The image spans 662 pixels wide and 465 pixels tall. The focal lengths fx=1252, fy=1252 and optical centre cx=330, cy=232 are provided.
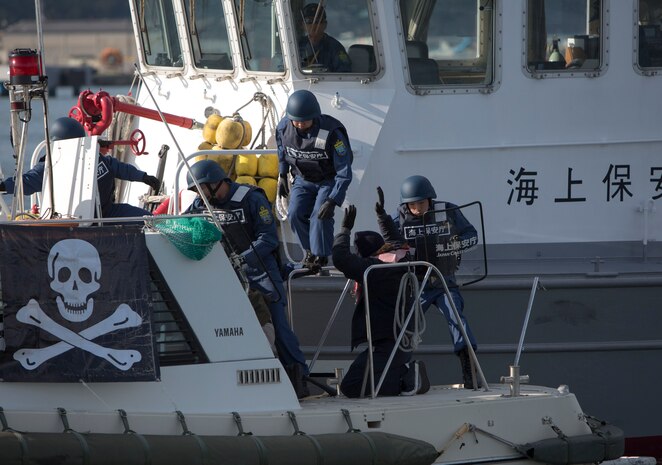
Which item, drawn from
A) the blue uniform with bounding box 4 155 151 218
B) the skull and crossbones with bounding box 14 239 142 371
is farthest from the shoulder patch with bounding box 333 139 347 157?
the skull and crossbones with bounding box 14 239 142 371

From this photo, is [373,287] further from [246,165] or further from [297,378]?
[246,165]

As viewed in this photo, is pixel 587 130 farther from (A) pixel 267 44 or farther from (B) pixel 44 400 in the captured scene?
(B) pixel 44 400

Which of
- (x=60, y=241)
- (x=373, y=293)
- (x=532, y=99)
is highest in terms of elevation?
(x=532, y=99)

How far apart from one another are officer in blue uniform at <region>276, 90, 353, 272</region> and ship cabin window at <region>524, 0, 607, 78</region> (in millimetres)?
1682

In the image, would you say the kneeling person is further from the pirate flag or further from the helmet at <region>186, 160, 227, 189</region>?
the pirate flag

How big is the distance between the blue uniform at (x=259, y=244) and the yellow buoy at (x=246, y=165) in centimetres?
156

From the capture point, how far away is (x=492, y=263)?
28.6 ft

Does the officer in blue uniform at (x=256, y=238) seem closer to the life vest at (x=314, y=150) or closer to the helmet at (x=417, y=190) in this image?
the helmet at (x=417, y=190)

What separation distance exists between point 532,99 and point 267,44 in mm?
1904

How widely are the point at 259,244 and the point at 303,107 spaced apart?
1.24 metres

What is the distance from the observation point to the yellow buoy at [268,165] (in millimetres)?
8672

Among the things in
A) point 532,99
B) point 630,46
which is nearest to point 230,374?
point 532,99

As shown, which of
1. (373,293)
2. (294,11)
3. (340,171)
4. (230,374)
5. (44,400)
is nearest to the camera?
(44,400)

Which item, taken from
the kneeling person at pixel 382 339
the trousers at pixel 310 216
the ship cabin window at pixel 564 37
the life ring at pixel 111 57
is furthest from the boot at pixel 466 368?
the life ring at pixel 111 57
